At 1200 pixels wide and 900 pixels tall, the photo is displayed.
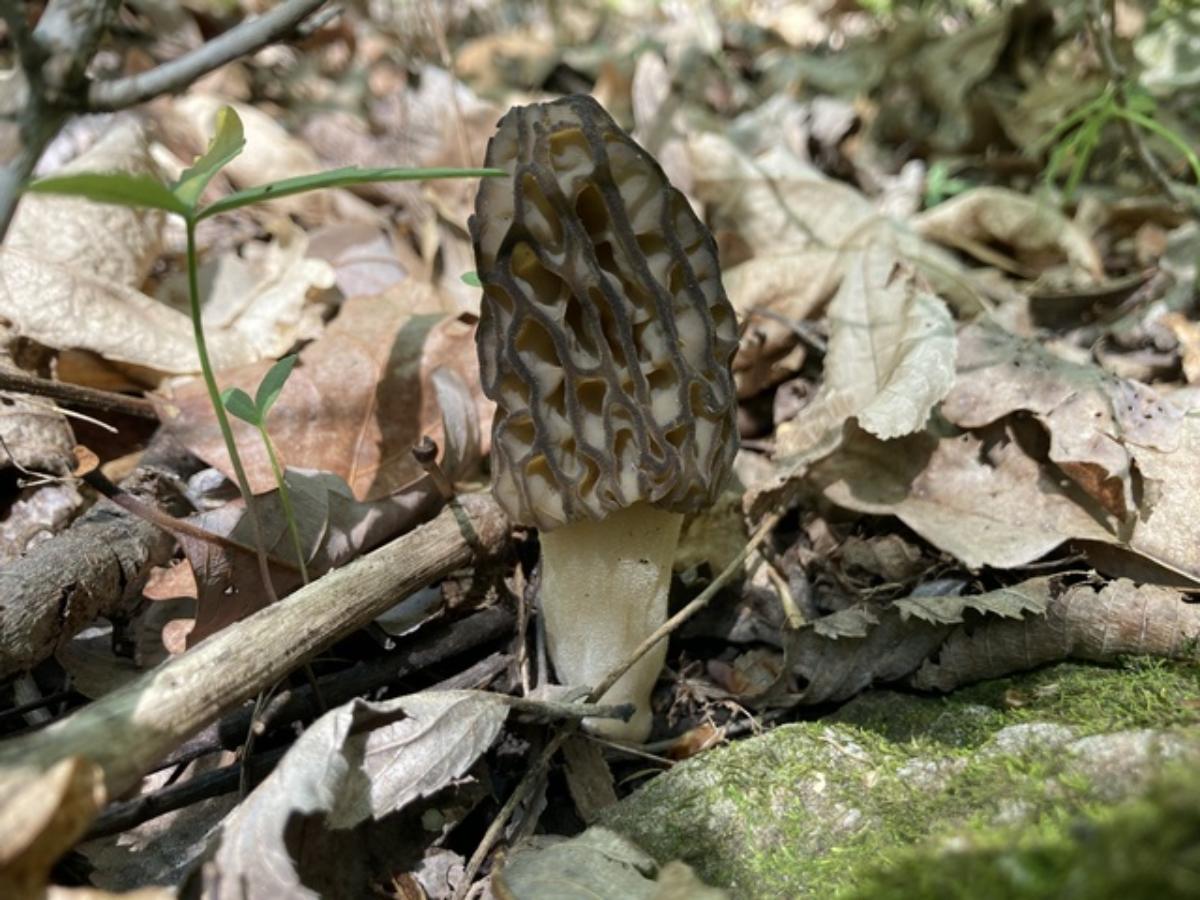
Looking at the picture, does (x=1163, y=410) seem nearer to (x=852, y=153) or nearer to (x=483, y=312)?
(x=483, y=312)

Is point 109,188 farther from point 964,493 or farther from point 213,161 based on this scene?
point 964,493

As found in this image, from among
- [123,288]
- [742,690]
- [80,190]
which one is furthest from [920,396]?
[123,288]

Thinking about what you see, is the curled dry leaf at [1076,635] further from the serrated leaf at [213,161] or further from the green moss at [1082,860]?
the serrated leaf at [213,161]

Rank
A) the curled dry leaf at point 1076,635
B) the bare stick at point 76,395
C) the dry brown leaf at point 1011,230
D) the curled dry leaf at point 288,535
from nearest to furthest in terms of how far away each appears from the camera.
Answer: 1. the curled dry leaf at point 1076,635
2. the curled dry leaf at point 288,535
3. the bare stick at point 76,395
4. the dry brown leaf at point 1011,230

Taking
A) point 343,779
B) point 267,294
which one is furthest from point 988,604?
point 267,294

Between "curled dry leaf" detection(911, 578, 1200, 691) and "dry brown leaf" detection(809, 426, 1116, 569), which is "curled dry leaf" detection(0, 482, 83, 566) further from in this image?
"curled dry leaf" detection(911, 578, 1200, 691)

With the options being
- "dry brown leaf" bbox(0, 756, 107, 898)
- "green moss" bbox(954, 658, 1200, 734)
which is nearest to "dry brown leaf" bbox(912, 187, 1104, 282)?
"green moss" bbox(954, 658, 1200, 734)

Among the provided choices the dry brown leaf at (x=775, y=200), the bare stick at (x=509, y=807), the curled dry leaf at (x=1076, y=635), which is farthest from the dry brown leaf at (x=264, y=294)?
the curled dry leaf at (x=1076, y=635)
